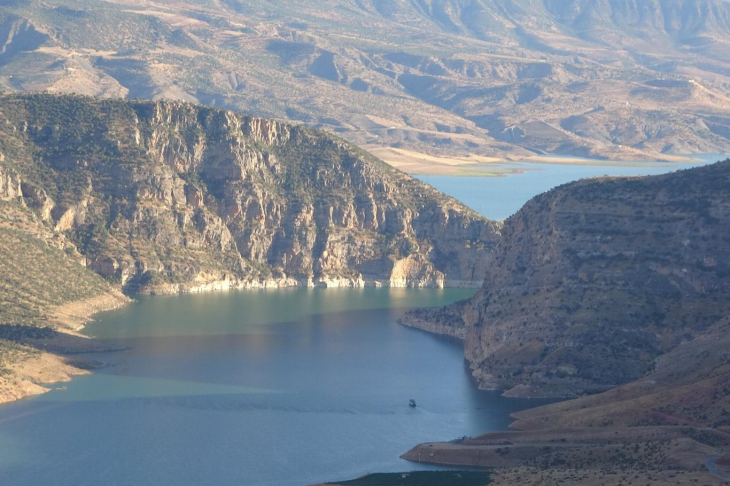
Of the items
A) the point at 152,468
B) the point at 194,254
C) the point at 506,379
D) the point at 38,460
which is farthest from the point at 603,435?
the point at 194,254

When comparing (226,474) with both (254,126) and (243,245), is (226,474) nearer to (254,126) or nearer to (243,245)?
(243,245)

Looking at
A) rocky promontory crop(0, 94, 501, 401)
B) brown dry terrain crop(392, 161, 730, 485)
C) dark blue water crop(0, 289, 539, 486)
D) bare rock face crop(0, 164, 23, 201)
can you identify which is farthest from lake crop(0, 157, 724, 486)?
bare rock face crop(0, 164, 23, 201)

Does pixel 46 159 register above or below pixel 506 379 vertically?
above

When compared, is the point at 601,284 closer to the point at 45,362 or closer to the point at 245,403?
the point at 245,403

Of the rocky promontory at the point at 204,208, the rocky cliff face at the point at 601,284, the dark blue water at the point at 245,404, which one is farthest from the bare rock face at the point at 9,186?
the rocky cliff face at the point at 601,284

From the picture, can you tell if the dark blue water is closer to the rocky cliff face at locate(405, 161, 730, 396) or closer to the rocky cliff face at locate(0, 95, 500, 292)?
the rocky cliff face at locate(405, 161, 730, 396)

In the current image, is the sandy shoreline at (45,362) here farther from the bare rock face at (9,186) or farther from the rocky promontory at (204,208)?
the bare rock face at (9,186)

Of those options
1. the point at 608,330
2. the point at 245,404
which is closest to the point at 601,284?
the point at 608,330
